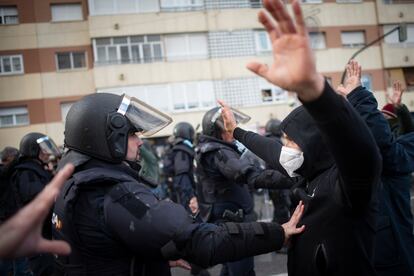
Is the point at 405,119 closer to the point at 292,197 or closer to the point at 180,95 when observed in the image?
the point at 292,197

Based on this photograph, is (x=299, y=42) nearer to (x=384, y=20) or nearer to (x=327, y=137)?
(x=327, y=137)

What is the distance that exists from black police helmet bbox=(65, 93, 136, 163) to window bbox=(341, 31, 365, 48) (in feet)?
74.9

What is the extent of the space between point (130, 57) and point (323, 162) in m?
19.0

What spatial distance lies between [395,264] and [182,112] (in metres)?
17.7

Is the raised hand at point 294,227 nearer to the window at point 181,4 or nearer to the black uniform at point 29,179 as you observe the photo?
the black uniform at point 29,179

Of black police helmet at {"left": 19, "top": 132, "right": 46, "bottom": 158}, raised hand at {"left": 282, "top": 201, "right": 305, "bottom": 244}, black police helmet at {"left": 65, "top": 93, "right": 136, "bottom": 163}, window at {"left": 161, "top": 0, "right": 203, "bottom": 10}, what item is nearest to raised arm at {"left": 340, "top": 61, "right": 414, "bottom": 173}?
raised hand at {"left": 282, "top": 201, "right": 305, "bottom": 244}

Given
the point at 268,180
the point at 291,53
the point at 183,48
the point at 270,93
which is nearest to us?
the point at 291,53

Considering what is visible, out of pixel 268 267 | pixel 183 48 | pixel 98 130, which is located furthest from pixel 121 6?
pixel 98 130

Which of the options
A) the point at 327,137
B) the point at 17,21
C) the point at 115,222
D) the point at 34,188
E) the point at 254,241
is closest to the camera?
the point at 327,137

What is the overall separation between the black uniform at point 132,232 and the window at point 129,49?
18.7 meters

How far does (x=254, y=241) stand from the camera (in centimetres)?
181

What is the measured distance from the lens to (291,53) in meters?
1.23

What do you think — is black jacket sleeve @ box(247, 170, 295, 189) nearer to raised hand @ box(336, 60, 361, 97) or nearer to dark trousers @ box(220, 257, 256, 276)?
dark trousers @ box(220, 257, 256, 276)

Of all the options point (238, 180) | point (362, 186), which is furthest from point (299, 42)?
point (238, 180)
